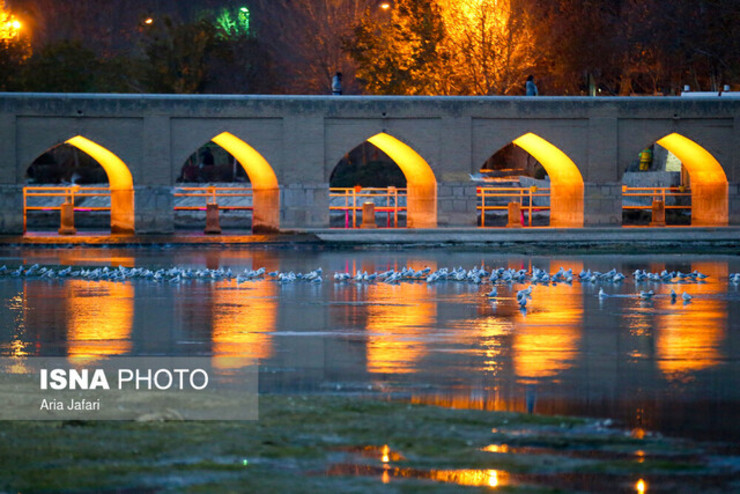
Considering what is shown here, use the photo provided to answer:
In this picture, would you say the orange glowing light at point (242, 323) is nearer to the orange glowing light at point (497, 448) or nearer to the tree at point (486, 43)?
the orange glowing light at point (497, 448)

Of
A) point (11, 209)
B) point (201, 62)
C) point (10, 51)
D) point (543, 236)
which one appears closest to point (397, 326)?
point (543, 236)

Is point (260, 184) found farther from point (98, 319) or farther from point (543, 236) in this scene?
point (98, 319)

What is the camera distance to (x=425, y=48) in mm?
48781

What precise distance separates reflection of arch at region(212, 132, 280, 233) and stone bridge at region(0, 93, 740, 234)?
0.17ft

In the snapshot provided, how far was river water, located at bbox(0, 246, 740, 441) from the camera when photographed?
9172mm

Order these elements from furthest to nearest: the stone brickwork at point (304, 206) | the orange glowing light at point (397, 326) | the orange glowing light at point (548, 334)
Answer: the stone brickwork at point (304, 206)
the orange glowing light at point (397, 326)
the orange glowing light at point (548, 334)

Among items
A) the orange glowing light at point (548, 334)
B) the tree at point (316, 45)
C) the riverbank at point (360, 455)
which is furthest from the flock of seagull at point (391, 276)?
the tree at point (316, 45)

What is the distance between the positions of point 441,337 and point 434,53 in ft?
122

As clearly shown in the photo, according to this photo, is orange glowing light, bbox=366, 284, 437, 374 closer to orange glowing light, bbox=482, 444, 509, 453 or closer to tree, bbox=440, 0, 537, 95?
orange glowing light, bbox=482, 444, 509, 453

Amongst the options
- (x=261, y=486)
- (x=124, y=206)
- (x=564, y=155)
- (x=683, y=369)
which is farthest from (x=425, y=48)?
(x=261, y=486)

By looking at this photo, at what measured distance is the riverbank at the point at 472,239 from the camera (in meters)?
32.7

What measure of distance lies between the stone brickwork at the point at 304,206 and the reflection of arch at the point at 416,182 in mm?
2459

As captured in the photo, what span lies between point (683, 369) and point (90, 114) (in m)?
26.6

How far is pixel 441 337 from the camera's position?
500 inches
